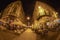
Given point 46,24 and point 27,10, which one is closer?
point 46,24

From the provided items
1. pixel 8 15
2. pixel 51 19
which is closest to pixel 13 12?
pixel 8 15

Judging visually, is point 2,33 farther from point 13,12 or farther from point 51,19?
point 51,19

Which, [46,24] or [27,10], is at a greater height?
[27,10]

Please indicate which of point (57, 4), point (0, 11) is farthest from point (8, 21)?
point (57, 4)

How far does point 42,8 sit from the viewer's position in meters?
1.29

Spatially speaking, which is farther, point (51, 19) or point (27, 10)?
point (27, 10)

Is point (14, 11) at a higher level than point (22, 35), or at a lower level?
higher

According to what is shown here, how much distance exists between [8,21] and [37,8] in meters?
0.22

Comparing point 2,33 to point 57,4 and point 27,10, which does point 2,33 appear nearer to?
point 27,10

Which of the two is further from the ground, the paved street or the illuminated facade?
the illuminated facade

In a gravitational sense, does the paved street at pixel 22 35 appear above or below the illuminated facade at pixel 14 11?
below

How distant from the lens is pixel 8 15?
4.18ft

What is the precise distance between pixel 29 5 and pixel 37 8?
10 cm

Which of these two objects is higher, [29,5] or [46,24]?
[29,5]
